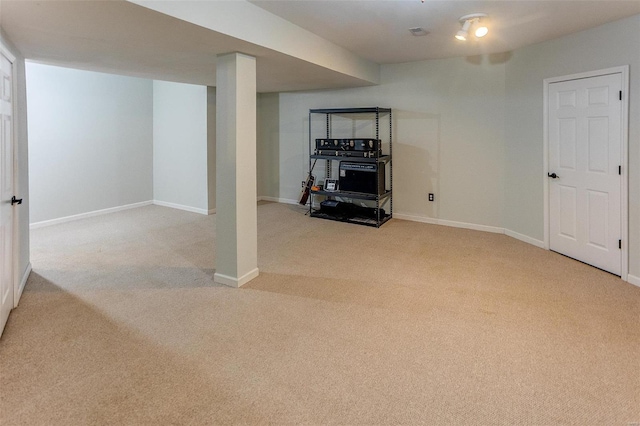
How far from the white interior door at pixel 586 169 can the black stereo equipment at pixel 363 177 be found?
211 cm

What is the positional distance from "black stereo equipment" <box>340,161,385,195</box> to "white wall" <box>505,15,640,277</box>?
1.65 meters

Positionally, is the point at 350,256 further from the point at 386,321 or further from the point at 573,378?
the point at 573,378

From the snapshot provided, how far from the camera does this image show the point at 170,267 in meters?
3.76

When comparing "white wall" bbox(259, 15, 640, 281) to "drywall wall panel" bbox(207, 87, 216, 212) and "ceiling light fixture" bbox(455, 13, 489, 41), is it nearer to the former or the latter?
"ceiling light fixture" bbox(455, 13, 489, 41)

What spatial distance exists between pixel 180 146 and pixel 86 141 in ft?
4.48

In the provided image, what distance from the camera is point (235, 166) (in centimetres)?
318

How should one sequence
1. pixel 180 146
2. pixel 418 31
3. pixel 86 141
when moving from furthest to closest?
pixel 180 146
pixel 86 141
pixel 418 31

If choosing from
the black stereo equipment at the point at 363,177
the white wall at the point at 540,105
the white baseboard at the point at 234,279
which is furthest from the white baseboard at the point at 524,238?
the white baseboard at the point at 234,279

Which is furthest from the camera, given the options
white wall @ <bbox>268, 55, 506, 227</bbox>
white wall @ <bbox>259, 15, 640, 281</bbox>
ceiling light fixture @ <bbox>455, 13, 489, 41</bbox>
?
white wall @ <bbox>268, 55, 506, 227</bbox>

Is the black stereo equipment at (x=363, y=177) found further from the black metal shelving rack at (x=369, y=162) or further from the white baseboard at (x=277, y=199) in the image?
the white baseboard at (x=277, y=199)

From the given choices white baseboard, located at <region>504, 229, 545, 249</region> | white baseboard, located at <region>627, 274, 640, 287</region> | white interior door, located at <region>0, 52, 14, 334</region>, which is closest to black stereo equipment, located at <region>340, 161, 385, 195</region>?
white baseboard, located at <region>504, 229, 545, 249</region>

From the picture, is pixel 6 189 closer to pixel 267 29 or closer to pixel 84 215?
pixel 267 29

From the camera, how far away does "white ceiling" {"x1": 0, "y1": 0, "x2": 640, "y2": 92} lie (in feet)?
7.59

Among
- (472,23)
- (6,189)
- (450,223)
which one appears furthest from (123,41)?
(450,223)
